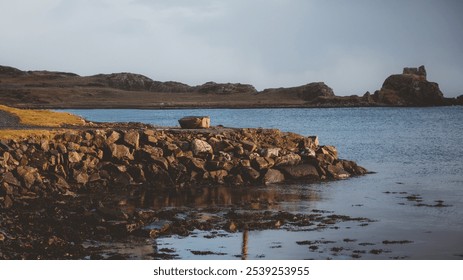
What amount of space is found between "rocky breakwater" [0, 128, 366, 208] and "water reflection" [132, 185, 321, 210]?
3.87 feet

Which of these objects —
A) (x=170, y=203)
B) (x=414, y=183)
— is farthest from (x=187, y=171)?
(x=414, y=183)

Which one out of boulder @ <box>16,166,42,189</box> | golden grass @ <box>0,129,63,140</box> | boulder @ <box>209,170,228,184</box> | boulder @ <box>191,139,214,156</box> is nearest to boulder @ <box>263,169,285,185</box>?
boulder @ <box>209,170,228,184</box>

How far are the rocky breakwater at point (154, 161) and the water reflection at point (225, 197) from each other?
1180 millimetres

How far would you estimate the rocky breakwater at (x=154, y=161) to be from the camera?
24.5 m

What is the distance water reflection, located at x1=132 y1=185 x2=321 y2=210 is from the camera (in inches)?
936

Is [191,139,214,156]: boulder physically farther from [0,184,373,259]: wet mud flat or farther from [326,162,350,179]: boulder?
[326,162,350,179]: boulder

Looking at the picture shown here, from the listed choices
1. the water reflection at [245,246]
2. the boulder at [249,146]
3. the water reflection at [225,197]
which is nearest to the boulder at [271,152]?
the boulder at [249,146]

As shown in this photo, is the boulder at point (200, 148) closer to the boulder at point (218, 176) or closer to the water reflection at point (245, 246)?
the boulder at point (218, 176)

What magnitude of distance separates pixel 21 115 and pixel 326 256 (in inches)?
852

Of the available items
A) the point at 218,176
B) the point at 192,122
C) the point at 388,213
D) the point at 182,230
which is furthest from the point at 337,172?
the point at 182,230

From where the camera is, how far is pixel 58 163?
2573 centimetres

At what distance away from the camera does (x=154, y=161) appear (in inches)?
1095
